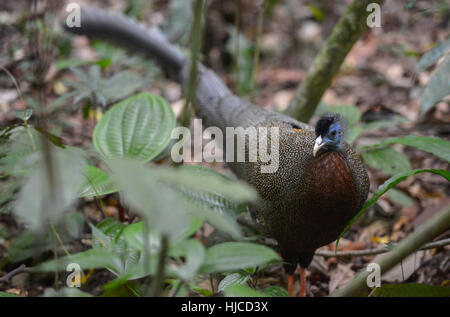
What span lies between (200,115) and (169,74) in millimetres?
714

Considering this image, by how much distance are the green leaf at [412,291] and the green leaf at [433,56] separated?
39.3 inches

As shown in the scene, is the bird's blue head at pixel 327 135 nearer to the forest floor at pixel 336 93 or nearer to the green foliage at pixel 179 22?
the forest floor at pixel 336 93

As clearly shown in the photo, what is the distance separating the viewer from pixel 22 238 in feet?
7.85

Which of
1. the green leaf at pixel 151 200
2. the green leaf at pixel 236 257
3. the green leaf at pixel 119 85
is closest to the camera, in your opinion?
the green leaf at pixel 151 200

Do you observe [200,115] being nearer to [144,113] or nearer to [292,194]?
[144,113]

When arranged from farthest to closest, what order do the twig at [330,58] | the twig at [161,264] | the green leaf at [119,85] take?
the green leaf at [119,85] → the twig at [330,58] → the twig at [161,264]

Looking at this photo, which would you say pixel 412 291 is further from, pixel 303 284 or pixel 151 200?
pixel 151 200

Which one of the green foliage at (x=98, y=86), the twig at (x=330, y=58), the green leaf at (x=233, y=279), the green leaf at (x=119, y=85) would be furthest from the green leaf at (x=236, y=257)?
the twig at (x=330, y=58)

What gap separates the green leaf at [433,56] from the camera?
1985 mm

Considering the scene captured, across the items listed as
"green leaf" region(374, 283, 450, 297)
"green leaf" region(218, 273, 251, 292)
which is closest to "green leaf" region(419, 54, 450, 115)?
"green leaf" region(374, 283, 450, 297)

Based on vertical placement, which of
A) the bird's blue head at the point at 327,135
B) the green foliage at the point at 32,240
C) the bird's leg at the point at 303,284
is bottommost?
the bird's leg at the point at 303,284

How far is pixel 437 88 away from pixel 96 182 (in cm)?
143

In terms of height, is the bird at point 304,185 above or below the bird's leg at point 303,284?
above
